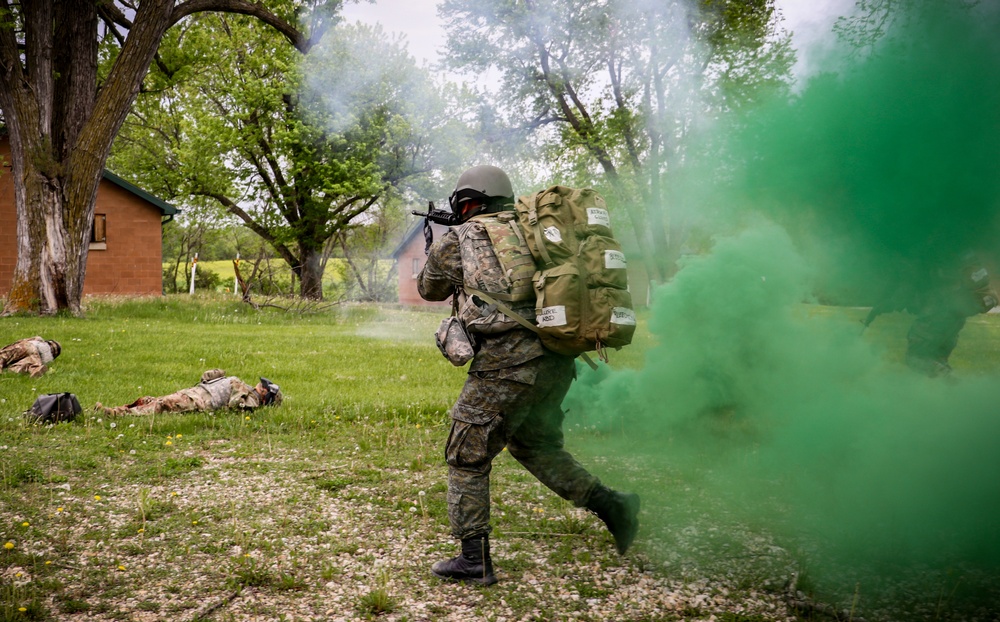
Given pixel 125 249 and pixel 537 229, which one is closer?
pixel 537 229

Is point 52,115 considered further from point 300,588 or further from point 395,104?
point 300,588

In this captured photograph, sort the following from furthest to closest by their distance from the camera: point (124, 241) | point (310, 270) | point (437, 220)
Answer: point (310, 270) < point (124, 241) < point (437, 220)

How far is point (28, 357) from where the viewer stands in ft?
27.2

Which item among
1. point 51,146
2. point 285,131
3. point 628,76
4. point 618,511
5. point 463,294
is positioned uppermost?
point 285,131

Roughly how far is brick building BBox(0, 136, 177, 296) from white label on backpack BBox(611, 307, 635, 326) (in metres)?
23.3

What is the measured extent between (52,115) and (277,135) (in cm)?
687

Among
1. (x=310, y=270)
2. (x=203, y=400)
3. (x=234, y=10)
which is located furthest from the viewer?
(x=310, y=270)

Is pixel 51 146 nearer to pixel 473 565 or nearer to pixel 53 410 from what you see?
pixel 53 410

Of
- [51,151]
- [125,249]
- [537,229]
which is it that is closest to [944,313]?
[537,229]

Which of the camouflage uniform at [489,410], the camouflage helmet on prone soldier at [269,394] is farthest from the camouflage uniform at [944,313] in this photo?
the camouflage helmet on prone soldier at [269,394]

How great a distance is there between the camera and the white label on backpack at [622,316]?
3.46 metres

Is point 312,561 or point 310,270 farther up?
point 310,270

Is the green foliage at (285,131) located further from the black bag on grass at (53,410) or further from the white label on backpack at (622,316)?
the white label on backpack at (622,316)

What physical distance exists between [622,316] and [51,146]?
14.6 meters
